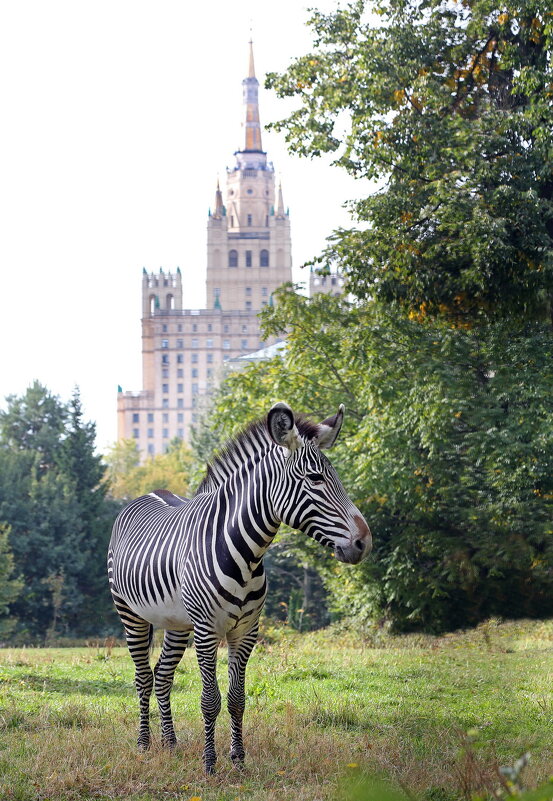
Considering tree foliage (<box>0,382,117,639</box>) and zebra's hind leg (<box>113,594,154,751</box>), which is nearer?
zebra's hind leg (<box>113,594,154,751</box>)

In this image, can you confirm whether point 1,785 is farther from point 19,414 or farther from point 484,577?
point 19,414

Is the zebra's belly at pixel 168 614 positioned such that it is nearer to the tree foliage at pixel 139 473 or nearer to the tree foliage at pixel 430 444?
the tree foliage at pixel 430 444

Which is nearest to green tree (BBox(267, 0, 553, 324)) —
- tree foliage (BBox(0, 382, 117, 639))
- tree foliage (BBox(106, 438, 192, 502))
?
tree foliage (BBox(0, 382, 117, 639))

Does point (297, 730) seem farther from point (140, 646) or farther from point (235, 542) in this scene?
point (235, 542)

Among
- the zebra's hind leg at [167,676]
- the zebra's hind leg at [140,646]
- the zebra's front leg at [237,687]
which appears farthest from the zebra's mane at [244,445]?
the zebra's hind leg at [140,646]

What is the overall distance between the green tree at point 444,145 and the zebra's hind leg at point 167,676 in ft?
40.3

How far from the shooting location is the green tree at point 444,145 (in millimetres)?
19141

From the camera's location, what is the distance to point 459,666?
14633 millimetres

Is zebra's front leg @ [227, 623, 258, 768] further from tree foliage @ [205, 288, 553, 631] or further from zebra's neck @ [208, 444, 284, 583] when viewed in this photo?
tree foliage @ [205, 288, 553, 631]

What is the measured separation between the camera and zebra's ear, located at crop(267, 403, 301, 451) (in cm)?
671

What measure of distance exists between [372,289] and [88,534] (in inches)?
1693

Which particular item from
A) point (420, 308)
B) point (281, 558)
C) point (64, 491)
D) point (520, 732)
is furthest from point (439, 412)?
point (64, 491)

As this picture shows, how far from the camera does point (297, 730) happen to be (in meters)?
8.20

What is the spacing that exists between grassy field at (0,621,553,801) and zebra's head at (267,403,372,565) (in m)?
1.37
